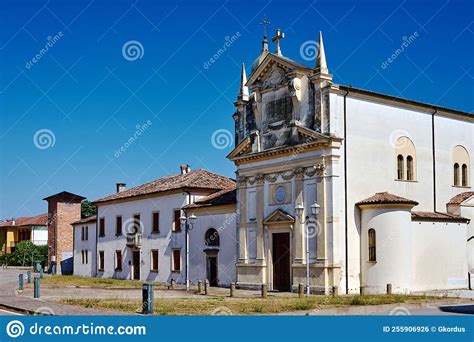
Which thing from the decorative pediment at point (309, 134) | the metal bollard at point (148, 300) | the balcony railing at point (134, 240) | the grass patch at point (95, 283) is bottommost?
the grass patch at point (95, 283)

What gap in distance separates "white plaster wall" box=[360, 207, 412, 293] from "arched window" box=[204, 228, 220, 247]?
10128 millimetres

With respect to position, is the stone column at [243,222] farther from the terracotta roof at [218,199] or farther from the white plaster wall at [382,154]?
the white plaster wall at [382,154]

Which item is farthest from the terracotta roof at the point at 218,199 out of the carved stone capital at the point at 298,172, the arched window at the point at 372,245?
the arched window at the point at 372,245

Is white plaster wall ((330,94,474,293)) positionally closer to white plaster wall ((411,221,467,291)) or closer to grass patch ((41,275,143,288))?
white plaster wall ((411,221,467,291))

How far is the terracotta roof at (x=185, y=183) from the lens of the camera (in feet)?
134

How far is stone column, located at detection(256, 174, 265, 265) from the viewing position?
31.7 meters

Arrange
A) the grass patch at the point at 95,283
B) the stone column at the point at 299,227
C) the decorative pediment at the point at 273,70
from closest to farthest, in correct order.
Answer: the stone column at the point at 299,227 < the decorative pediment at the point at 273,70 < the grass patch at the point at 95,283

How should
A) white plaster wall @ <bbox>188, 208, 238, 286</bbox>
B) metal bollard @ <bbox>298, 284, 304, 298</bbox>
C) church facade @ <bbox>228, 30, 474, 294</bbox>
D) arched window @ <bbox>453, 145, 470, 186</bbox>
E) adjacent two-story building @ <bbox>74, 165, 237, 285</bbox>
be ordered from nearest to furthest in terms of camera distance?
1. metal bollard @ <bbox>298, 284, 304, 298</bbox>
2. church facade @ <bbox>228, 30, 474, 294</bbox>
3. arched window @ <bbox>453, 145, 470, 186</bbox>
4. white plaster wall @ <bbox>188, 208, 238, 286</bbox>
5. adjacent two-story building @ <bbox>74, 165, 237, 285</bbox>

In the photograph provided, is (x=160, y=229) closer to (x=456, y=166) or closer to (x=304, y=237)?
(x=304, y=237)

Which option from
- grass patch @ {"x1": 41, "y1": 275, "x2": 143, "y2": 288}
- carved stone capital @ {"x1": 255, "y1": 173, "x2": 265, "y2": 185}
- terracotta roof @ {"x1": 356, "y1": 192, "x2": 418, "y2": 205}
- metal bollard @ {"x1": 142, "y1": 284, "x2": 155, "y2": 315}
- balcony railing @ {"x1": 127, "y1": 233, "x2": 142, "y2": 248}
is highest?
carved stone capital @ {"x1": 255, "y1": 173, "x2": 265, "y2": 185}

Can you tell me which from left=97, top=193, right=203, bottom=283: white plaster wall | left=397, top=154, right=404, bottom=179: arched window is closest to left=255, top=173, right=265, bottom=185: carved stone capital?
left=397, top=154, right=404, bottom=179: arched window

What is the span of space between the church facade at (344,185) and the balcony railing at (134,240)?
43.0 feet

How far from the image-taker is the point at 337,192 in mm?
28344

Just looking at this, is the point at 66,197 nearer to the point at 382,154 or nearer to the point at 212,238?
the point at 212,238
